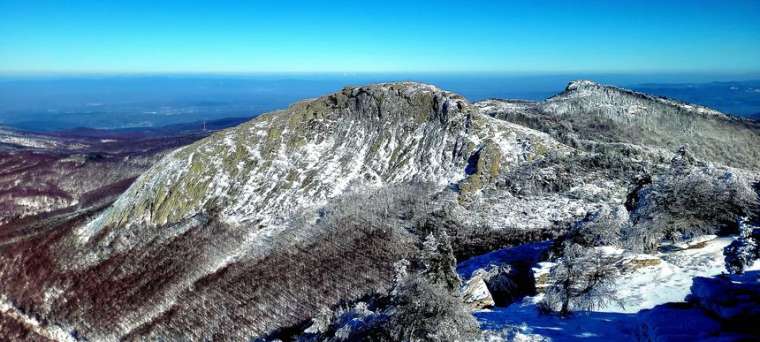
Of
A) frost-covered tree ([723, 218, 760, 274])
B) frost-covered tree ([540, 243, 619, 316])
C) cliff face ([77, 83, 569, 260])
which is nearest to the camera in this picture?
frost-covered tree ([540, 243, 619, 316])

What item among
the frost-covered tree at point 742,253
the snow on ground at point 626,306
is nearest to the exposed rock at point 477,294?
the snow on ground at point 626,306

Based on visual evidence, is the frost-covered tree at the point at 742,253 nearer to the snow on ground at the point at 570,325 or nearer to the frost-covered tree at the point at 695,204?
the snow on ground at the point at 570,325

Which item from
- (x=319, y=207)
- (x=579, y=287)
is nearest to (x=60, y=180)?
(x=319, y=207)

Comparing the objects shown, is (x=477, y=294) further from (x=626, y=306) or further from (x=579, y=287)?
(x=626, y=306)

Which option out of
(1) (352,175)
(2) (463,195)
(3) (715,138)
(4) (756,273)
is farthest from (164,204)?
(3) (715,138)

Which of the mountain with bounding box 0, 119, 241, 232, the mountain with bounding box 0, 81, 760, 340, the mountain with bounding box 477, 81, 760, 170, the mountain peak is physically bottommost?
the mountain with bounding box 0, 119, 241, 232

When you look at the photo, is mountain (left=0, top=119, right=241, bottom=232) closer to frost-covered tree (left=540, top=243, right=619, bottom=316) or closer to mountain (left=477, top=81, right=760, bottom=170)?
mountain (left=477, top=81, right=760, bottom=170)

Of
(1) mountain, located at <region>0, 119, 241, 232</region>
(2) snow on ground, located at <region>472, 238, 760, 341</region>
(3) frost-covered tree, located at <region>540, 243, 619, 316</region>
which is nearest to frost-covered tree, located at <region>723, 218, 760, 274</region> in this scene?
(2) snow on ground, located at <region>472, 238, 760, 341</region>
